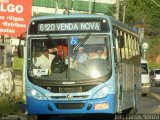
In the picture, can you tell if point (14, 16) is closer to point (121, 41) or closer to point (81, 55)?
point (121, 41)

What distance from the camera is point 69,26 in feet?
54.7

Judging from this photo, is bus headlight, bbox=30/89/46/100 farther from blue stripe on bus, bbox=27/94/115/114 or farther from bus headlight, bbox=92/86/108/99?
bus headlight, bbox=92/86/108/99

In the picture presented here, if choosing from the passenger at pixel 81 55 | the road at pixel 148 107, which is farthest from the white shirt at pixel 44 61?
the road at pixel 148 107

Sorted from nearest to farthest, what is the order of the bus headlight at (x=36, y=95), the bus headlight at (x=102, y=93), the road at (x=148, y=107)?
1. the bus headlight at (x=102, y=93)
2. the bus headlight at (x=36, y=95)
3. the road at (x=148, y=107)

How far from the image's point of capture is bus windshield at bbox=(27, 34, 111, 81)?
1617 centimetres

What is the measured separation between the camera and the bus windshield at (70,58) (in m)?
16.2

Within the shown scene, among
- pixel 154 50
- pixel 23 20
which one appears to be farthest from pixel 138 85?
pixel 154 50

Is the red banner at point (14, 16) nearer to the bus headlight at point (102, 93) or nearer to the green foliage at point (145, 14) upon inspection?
the bus headlight at point (102, 93)

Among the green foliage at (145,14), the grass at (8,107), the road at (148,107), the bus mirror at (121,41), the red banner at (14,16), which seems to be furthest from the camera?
the green foliage at (145,14)

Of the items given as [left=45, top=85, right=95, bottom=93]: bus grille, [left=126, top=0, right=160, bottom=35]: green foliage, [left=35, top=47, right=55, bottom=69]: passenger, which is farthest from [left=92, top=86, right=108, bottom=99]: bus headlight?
[left=126, top=0, right=160, bottom=35]: green foliage

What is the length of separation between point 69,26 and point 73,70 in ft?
4.27

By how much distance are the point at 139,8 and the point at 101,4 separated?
32.4 feet

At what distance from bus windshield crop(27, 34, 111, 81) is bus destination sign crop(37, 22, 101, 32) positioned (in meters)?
0.26

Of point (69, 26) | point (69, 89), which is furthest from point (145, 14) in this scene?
point (69, 89)
